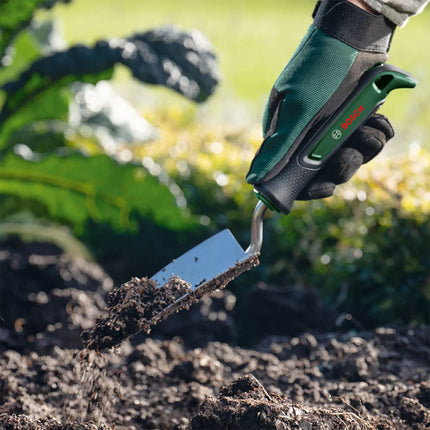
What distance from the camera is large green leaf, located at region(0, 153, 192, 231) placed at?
144 inches

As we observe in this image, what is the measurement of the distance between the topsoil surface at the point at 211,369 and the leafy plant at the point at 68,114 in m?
0.51

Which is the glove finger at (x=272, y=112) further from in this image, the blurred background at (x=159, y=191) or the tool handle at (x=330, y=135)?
the blurred background at (x=159, y=191)

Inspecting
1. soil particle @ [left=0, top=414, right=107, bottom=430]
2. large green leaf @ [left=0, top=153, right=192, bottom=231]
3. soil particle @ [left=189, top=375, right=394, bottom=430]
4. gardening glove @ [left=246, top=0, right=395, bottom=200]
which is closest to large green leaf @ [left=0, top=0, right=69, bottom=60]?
large green leaf @ [left=0, top=153, right=192, bottom=231]

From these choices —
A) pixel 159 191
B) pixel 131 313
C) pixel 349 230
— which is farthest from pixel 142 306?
pixel 349 230

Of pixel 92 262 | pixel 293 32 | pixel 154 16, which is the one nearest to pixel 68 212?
pixel 92 262

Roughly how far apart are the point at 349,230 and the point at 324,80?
1556 mm

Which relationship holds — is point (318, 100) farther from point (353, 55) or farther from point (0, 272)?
point (0, 272)

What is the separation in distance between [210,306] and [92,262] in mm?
1010

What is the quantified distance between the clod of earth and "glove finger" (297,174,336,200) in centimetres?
28

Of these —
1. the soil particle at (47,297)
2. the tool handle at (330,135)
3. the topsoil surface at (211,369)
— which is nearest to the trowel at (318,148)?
the tool handle at (330,135)

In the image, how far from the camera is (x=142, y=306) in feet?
7.02

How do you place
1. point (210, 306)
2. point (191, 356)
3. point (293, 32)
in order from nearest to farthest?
1. point (191, 356)
2. point (210, 306)
3. point (293, 32)

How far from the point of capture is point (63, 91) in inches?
155

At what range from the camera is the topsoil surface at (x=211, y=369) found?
1.98 m
